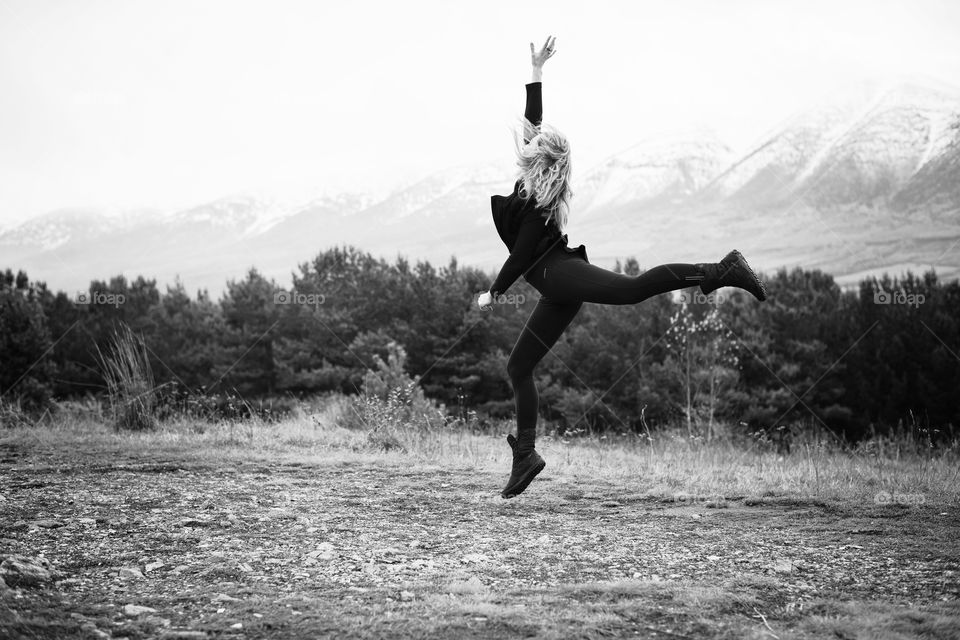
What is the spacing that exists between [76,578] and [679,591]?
2.48 m

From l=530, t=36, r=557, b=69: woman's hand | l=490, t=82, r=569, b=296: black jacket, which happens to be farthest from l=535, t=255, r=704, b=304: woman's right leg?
l=530, t=36, r=557, b=69: woman's hand

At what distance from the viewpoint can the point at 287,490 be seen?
5293 mm

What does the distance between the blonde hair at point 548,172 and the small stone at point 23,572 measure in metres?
3.15

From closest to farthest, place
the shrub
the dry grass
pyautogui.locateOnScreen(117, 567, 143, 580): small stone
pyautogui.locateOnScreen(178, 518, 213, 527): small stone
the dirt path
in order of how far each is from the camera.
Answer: the dirt path < pyautogui.locateOnScreen(117, 567, 143, 580): small stone < pyautogui.locateOnScreen(178, 518, 213, 527): small stone < the dry grass < the shrub

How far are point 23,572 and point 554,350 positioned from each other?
3691 centimetres

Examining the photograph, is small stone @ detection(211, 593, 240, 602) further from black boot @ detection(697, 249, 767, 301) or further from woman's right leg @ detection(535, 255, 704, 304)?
black boot @ detection(697, 249, 767, 301)

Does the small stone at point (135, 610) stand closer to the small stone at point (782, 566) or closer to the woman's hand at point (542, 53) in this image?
the small stone at point (782, 566)

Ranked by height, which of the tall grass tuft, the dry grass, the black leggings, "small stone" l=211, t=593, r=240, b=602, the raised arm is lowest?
the dry grass

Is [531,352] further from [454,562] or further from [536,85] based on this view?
[536,85]

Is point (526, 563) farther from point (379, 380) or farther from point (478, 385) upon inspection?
point (478, 385)

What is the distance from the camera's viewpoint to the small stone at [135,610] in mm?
2752

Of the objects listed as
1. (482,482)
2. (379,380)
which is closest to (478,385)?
(379,380)

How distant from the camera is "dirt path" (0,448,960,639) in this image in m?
2.72

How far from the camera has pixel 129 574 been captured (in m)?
3.21
